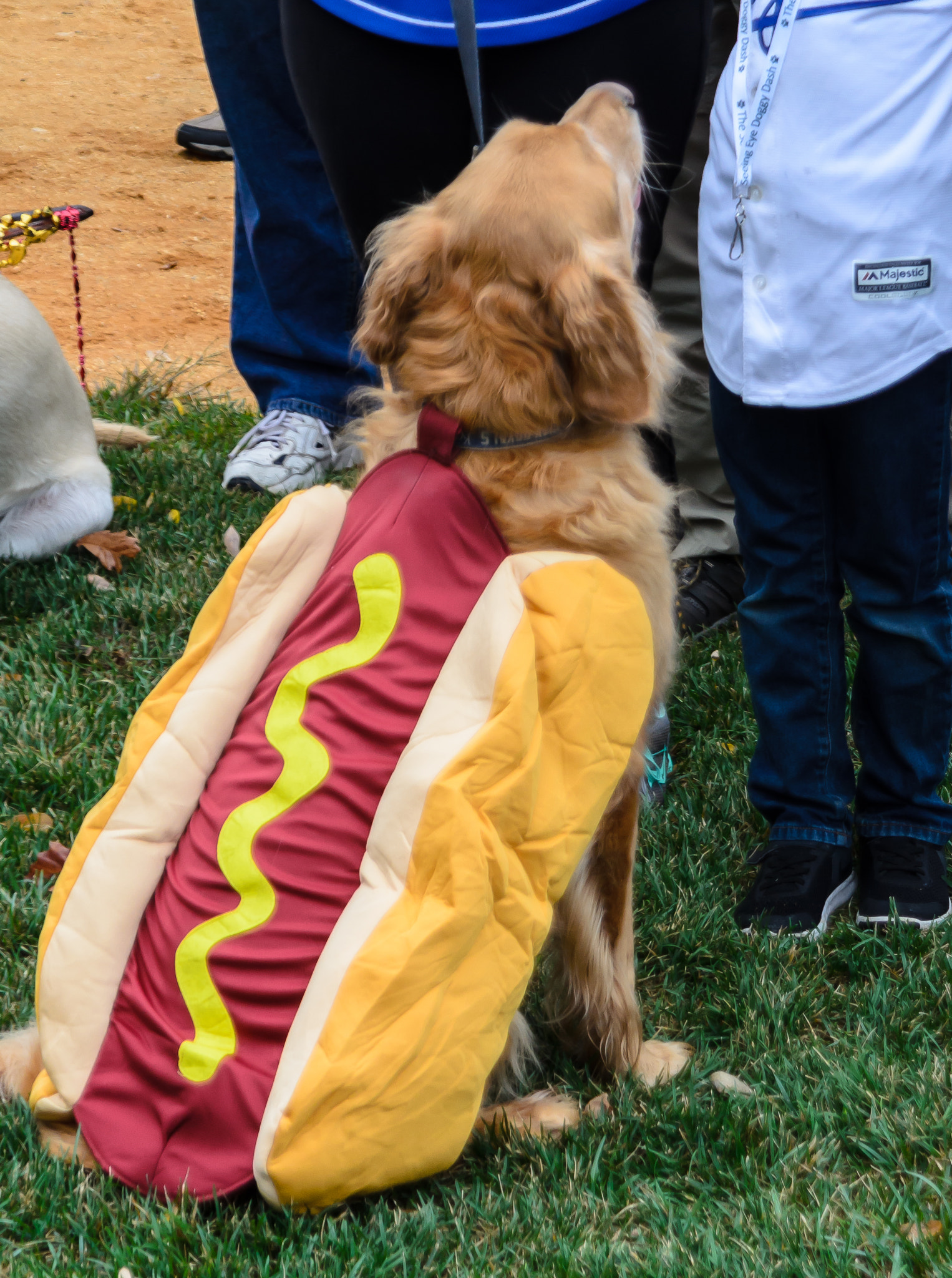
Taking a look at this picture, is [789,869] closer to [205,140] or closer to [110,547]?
[110,547]

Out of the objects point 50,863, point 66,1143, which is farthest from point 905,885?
point 50,863

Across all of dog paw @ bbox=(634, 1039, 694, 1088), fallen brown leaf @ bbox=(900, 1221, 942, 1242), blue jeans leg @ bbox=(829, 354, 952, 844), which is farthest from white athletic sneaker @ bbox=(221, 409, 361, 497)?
fallen brown leaf @ bbox=(900, 1221, 942, 1242)

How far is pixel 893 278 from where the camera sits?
7.02ft

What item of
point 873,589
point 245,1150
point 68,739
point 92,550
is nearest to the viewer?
point 245,1150

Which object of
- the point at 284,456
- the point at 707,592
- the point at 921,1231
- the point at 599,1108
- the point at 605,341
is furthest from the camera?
the point at 284,456

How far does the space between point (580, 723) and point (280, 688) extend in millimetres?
461

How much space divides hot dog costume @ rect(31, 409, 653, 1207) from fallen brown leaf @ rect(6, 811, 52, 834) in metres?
0.95

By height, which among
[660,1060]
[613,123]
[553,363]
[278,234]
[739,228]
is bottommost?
[660,1060]

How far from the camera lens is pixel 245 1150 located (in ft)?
5.64

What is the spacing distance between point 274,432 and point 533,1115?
280cm

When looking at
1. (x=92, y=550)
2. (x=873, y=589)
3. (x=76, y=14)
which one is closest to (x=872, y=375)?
(x=873, y=589)

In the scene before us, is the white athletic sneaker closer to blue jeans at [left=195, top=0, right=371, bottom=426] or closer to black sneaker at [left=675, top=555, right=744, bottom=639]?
blue jeans at [left=195, top=0, right=371, bottom=426]

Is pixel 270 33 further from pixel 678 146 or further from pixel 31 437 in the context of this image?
pixel 678 146

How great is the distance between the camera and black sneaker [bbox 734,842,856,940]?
2.61 meters
